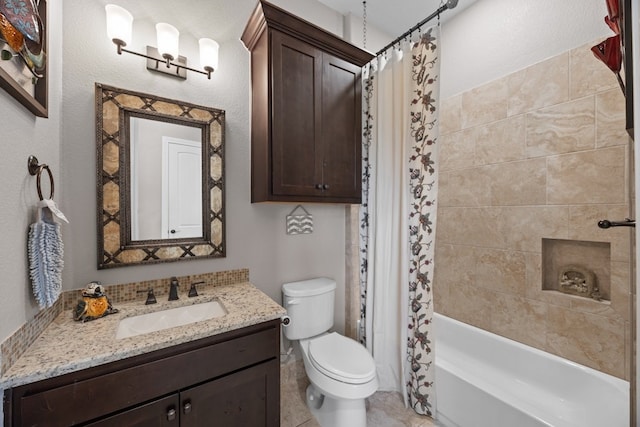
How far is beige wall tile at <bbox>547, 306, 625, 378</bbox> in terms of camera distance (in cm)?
140

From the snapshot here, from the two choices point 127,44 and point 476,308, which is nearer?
point 127,44

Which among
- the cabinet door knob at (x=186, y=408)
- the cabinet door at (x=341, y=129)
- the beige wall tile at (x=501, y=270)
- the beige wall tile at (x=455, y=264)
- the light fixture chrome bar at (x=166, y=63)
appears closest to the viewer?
the cabinet door knob at (x=186, y=408)

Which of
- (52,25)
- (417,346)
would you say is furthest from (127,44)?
(417,346)

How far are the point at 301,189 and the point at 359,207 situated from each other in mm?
656

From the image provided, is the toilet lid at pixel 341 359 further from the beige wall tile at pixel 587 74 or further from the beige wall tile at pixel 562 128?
the beige wall tile at pixel 587 74

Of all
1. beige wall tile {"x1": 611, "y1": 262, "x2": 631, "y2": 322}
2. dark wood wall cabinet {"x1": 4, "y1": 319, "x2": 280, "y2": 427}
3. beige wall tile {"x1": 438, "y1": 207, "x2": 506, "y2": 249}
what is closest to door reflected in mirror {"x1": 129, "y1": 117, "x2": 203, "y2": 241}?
dark wood wall cabinet {"x1": 4, "y1": 319, "x2": 280, "y2": 427}

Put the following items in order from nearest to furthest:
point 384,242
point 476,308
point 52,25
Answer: point 52,25
point 384,242
point 476,308

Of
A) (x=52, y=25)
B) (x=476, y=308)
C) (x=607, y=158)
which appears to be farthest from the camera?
(x=476, y=308)

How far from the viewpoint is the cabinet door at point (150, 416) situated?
2.81ft

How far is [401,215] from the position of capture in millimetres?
1678

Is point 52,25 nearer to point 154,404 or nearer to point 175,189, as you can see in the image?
point 175,189

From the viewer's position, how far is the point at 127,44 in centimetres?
124

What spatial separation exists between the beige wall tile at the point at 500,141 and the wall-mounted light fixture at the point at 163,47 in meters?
1.94

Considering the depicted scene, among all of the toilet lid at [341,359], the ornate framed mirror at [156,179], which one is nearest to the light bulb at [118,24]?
the ornate framed mirror at [156,179]
